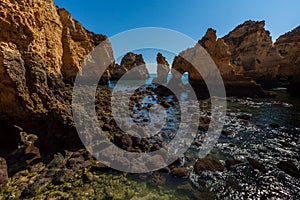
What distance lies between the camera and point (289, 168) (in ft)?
19.0

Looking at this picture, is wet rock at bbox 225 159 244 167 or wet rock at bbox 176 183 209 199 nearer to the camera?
wet rock at bbox 176 183 209 199

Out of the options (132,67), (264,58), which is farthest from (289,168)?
(132,67)

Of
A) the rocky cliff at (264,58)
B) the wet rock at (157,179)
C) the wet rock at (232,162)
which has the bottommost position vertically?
the wet rock at (232,162)

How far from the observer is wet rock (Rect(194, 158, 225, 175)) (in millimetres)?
5900

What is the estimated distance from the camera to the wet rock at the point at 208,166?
5.90 meters

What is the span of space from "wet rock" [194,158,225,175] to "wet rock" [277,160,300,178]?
2.64 m

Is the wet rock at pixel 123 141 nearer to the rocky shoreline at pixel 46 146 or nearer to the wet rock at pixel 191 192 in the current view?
the rocky shoreline at pixel 46 146

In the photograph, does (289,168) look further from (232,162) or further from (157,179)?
(157,179)

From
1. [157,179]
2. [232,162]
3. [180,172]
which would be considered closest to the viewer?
[157,179]

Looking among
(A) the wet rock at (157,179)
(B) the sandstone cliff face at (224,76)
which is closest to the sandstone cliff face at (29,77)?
(A) the wet rock at (157,179)

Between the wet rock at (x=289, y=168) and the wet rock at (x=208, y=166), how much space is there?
2638mm

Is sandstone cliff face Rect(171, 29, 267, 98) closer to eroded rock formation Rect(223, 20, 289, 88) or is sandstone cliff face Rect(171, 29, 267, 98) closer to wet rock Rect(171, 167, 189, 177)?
eroded rock formation Rect(223, 20, 289, 88)

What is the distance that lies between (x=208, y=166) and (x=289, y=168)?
3.48 metres

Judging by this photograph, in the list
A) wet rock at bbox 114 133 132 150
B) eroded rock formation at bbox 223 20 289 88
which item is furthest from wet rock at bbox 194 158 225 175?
eroded rock formation at bbox 223 20 289 88
